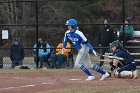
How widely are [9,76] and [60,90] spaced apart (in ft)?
13.8

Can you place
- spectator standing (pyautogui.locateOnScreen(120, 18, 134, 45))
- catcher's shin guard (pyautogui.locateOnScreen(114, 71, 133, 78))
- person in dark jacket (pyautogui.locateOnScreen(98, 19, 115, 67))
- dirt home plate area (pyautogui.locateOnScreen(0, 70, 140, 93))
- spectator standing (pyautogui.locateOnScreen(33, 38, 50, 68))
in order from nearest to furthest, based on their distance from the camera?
dirt home plate area (pyautogui.locateOnScreen(0, 70, 140, 93)) → catcher's shin guard (pyautogui.locateOnScreen(114, 71, 133, 78)) → spectator standing (pyautogui.locateOnScreen(120, 18, 134, 45)) → spectator standing (pyautogui.locateOnScreen(33, 38, 50, 68)) → person in dark jacket (pyautogui.locateOnScreen(98, 19, 115, 67))

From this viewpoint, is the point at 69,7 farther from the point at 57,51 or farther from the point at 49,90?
the point at 49,90

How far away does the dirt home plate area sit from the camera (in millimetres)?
11945

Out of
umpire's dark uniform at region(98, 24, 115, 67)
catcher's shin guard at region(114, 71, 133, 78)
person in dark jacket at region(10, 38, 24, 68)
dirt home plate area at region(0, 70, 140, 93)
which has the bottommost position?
dirt home plate area at region(0, 70, 140, 93)

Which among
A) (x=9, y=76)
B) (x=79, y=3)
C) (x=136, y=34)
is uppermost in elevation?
(x=79, y=3)

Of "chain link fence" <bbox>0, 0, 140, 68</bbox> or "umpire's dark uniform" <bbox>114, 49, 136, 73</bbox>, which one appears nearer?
"umpire's dark uniform" <bbox>114, 49, 136, 73</bbox>

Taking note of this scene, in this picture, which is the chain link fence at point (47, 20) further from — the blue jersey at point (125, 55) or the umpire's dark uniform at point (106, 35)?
the blue jersey at point (125, 55)

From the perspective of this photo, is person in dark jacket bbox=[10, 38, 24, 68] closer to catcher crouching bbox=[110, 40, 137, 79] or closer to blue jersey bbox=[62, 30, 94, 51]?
blue jersey bbox=[62, 30, 94, 51]

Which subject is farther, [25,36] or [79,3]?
[79,3]

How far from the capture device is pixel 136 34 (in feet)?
63.1

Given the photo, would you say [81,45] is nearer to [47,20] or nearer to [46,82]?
[46,82]

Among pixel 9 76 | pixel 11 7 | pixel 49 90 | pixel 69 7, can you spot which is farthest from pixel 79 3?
pixel 49 90

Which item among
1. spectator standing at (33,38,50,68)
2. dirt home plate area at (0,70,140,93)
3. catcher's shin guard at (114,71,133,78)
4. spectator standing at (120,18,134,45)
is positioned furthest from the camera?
spectator standing at (33,38,50,68)

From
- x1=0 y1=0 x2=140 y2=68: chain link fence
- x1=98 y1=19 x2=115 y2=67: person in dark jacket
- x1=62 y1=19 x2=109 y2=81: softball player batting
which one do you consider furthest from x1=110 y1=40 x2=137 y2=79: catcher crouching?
x1=0 y1=0 x2=140 y2=68: chain link fence
